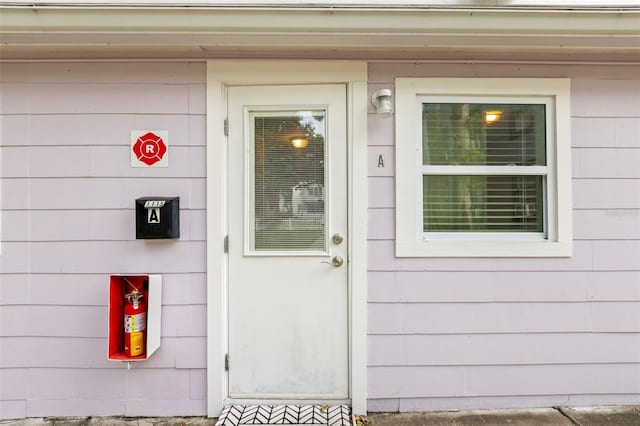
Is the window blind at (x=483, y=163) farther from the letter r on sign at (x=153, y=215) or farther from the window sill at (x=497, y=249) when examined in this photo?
the letter r on sign at (x=153, y=215)

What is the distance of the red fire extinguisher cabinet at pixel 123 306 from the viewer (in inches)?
Answer: 75.2

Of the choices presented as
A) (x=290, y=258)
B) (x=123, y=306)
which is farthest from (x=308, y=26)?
(x=123, y=306)

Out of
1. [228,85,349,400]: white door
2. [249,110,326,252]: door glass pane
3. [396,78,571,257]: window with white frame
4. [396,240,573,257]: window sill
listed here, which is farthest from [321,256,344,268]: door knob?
[396,240,573,257]: window sill

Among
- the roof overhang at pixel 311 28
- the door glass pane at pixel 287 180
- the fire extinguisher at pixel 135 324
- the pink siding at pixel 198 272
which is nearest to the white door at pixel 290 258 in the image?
the door glass pane at pixel 287 180

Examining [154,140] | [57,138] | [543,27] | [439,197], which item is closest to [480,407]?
[439,197]

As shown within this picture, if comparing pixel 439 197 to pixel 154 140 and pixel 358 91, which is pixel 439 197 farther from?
pixel 154 140

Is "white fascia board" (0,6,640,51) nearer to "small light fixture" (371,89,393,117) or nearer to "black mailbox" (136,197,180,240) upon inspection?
"small light fixture" (371,89,393,117)

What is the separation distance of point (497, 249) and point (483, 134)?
69 centimetres

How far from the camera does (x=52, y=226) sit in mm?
2023

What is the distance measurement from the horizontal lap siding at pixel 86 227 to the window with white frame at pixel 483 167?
4.05ft

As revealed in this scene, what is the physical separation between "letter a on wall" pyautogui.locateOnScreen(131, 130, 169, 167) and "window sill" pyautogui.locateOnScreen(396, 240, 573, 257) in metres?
1.56

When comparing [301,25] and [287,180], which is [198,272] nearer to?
[287,180]

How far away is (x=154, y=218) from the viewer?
1950 millimetres

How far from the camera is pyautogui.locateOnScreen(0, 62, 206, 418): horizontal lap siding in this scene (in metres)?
2.02
